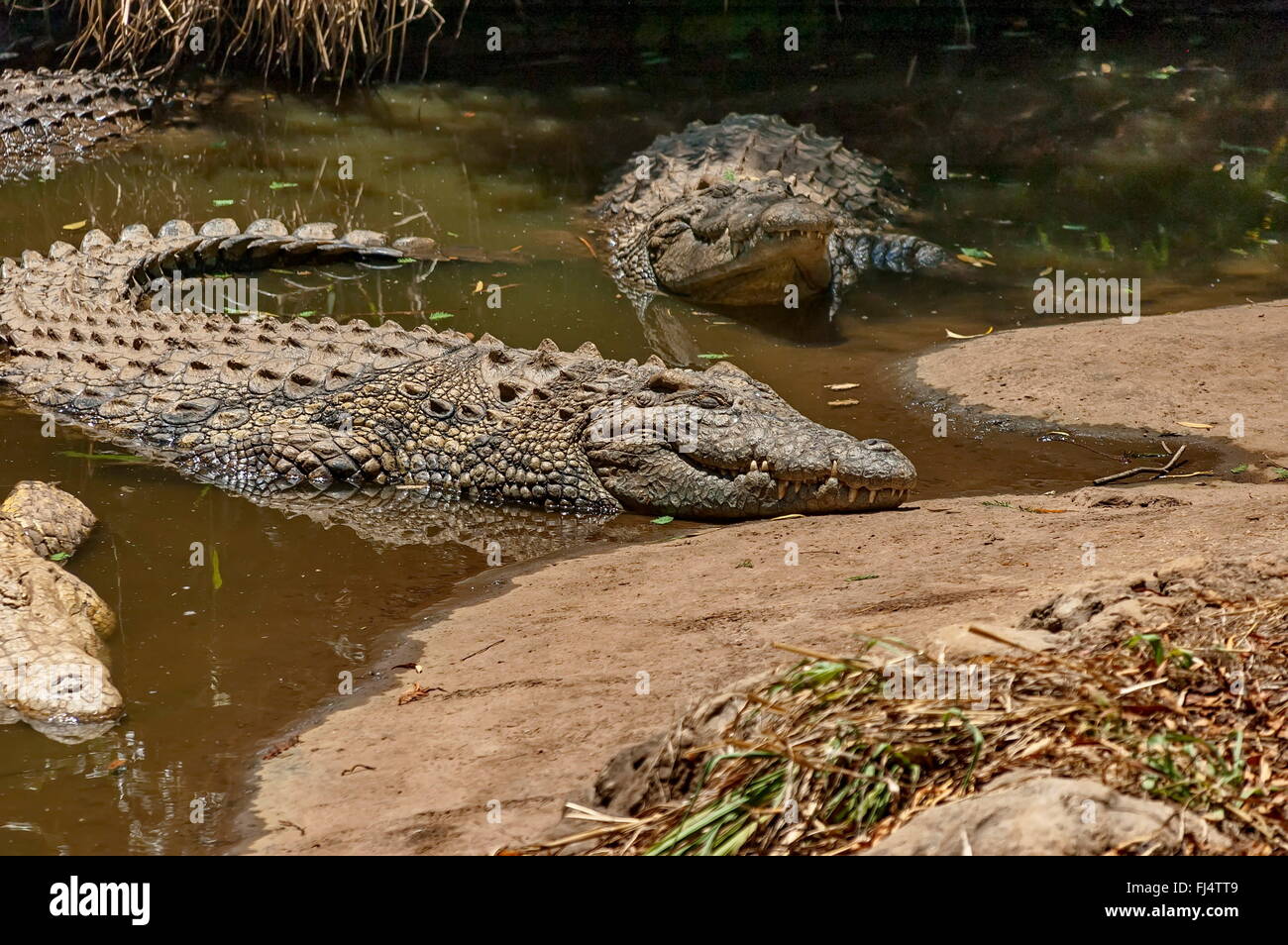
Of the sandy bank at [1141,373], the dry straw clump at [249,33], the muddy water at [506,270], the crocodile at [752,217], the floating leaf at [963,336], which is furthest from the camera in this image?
the dry straw clump at [249,33]

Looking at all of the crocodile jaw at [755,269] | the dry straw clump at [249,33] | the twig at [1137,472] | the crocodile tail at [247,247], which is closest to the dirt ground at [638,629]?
the twig at [1137,472]

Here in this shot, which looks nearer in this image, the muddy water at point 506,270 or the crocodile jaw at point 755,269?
the muddy water at point 506,270

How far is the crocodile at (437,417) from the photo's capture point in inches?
251

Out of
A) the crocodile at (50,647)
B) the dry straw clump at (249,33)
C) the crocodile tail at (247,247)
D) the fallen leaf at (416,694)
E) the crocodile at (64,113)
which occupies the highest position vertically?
the dry straw clump at (249,33)

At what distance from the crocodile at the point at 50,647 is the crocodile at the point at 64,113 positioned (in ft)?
25.4

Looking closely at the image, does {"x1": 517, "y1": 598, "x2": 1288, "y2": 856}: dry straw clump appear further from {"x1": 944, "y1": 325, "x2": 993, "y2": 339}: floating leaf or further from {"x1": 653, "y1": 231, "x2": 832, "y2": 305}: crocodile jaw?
{"x1": 653, "y1": 231, "x2": 832, "y2": 305}: crocodile jaw

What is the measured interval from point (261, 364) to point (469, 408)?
49.3 inches

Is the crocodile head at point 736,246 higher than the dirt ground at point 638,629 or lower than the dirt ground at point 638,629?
higher

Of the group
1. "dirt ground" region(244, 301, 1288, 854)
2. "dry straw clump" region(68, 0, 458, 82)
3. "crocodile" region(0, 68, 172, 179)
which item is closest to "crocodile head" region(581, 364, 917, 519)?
"dirt ground" region(244, 301, 1288, 854)

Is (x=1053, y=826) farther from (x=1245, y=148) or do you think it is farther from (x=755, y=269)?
(x=1245, y=148)

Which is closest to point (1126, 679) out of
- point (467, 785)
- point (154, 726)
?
point (467, 785)

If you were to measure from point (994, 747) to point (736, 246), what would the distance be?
7.05 meters

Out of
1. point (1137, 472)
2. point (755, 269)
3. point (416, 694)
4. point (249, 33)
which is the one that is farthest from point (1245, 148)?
point (416, 694)

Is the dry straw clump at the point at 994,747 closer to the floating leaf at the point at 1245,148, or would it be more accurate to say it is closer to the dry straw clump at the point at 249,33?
the dry straw clump at the point at 249,33
